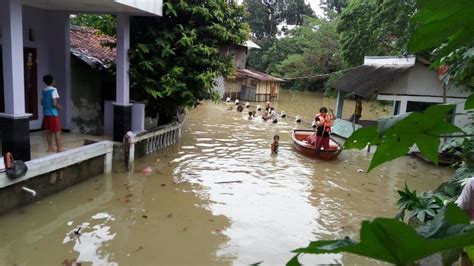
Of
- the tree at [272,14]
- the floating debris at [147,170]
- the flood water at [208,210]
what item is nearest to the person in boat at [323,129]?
the flood water at [208,210]

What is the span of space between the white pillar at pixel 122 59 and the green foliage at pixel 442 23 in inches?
427

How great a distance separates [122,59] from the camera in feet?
36.3

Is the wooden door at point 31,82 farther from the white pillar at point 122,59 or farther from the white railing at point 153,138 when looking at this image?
the white railing at point 153,138

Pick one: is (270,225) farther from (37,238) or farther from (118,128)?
(118,128)

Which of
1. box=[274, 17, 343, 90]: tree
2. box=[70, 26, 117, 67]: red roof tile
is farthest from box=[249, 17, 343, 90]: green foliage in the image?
box=[70, 26, 117, 67]: red roof tile

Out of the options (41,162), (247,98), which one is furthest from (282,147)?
(247,98)

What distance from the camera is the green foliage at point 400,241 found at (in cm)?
67

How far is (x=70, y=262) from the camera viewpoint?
19.4 feet

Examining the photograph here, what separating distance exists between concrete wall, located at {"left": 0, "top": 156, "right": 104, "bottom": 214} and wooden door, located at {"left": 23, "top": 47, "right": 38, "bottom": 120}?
2.62 metres

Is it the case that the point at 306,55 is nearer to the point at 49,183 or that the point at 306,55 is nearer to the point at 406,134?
the point at 49,183

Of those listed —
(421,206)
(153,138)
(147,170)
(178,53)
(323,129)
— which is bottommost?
(147,170)

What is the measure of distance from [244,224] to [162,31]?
260 inches

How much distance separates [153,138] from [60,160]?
445 centimetres

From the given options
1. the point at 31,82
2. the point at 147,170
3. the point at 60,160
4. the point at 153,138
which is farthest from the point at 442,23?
the point at 153,138
